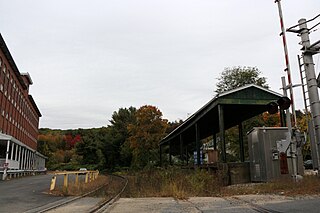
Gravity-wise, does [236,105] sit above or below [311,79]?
above

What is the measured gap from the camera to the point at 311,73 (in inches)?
516

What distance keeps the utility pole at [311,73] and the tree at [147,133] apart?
37684 mm

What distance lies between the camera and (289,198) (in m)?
10.3

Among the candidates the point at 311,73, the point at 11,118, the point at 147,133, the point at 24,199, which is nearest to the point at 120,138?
the point at 147,133

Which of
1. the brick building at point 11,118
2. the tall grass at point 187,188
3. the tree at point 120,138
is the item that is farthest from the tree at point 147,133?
the tall grass at point 187,188

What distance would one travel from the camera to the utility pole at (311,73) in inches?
498

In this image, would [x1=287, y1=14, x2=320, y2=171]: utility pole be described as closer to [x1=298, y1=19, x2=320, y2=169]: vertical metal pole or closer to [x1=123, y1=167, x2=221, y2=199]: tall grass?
[x1=298, y1=19, x2=320, y2=169]: vertical metal pole

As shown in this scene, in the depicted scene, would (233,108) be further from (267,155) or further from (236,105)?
(267,155)

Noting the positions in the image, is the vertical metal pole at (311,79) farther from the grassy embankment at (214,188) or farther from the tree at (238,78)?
the tree at (238,78)

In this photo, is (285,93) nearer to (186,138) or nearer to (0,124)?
(186,138)

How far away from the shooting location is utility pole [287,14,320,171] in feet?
41.5

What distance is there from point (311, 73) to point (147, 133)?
38.3 m

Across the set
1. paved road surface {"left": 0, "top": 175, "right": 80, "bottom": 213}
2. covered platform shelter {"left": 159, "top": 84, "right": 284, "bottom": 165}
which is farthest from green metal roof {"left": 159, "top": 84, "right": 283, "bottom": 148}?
paved road surface {"left": 0, "top": 175, "right": 80, "bottom": 213}

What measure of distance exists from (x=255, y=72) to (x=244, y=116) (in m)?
19.0
